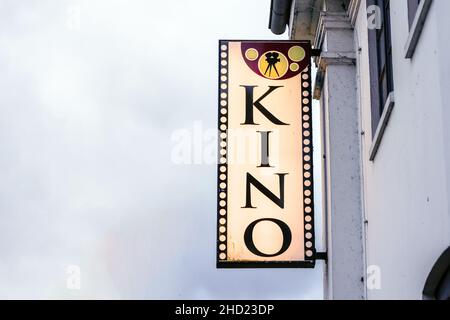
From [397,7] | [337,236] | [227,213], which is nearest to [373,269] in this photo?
[337,236]

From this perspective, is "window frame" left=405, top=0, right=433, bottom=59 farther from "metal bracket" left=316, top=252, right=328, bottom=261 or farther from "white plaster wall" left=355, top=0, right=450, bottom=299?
"metal bracket" left=316, top=252, right=328, bottom=261

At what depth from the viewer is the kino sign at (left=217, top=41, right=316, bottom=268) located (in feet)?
42.3

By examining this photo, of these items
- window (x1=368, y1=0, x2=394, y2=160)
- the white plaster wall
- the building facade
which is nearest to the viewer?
the white plaster wall

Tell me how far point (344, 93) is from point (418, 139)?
3.94 meters

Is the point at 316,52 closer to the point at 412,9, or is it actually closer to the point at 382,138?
the point at 382,138

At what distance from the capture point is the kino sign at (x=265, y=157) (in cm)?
1290

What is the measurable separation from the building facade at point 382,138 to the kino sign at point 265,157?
30cm

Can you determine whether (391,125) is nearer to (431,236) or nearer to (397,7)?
(397,7)

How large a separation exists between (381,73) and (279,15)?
4.15m

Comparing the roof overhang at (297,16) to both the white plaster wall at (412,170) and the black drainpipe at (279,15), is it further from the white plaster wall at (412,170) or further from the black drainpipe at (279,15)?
the white plaster wall at (412,170)

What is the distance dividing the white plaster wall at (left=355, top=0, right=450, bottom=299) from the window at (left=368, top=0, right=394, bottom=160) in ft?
0.50

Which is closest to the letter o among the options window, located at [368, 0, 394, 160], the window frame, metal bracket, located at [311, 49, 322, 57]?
window, located at [368, 0, 394, 160]

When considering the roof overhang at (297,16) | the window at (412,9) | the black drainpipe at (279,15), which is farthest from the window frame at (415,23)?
the black drainpipe at (279,15)

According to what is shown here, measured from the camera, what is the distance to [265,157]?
43.6ft
